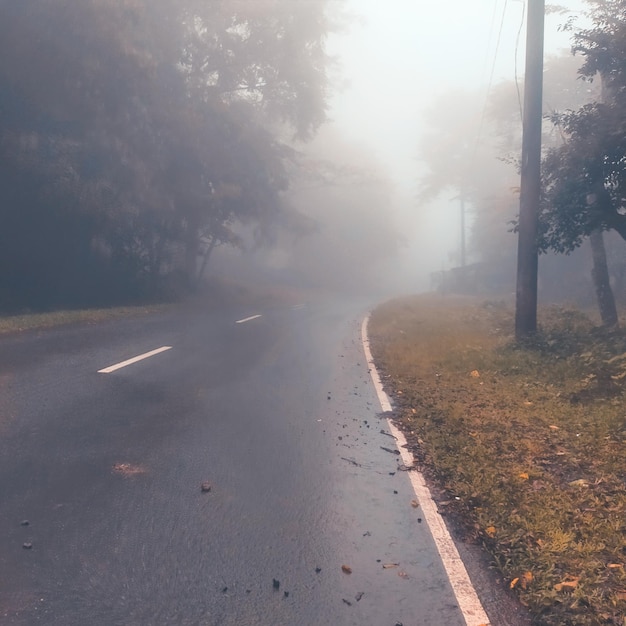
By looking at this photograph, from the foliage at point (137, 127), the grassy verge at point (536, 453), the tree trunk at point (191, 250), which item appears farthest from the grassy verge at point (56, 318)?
the tree trunk at point (191, 250)

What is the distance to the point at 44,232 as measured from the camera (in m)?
23.6

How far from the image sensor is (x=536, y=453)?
7211 millimetres

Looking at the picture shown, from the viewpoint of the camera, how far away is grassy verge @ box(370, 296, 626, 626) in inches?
174

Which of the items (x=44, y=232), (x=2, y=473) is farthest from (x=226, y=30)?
(x=2, y=473)

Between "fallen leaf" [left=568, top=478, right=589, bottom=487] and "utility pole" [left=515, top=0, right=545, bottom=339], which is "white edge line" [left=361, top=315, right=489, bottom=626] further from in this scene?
"utility pole" [left=515, top=0, right=545, bottom=339]

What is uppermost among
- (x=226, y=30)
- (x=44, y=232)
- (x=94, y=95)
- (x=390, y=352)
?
(x=226, y=30)

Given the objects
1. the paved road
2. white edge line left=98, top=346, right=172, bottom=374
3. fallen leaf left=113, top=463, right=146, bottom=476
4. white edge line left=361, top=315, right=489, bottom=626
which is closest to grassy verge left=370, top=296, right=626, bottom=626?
white edge line left=361, top=315, right=489, bottom=626

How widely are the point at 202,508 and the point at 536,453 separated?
3.58m

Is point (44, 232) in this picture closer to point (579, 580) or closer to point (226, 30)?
point (226, 30)

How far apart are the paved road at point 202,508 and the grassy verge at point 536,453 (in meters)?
0.49

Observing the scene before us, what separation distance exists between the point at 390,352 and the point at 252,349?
290cm

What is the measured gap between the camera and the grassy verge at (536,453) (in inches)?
174

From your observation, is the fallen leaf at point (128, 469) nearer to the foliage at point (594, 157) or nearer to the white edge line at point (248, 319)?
the foliage at point (594, 157)

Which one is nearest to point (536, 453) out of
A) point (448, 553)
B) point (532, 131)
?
point (448, 553)
